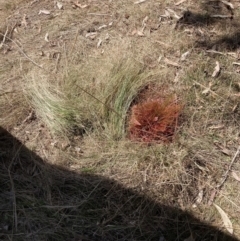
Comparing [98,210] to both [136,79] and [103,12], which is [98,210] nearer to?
[136,79]

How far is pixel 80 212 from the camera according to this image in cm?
296

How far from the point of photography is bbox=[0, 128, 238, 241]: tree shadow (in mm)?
2852

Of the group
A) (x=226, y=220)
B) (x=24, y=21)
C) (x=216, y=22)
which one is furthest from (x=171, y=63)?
(x=24, y=21)

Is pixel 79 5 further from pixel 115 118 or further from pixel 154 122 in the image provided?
pixel 154 122

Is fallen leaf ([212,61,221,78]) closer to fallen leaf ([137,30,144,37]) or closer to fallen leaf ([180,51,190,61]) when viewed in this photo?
fallen leaf ([180,51,190,61])

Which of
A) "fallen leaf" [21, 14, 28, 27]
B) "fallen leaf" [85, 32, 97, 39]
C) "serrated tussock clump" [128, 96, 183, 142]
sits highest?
"fallen leaf" [21, 14, 28, 27]

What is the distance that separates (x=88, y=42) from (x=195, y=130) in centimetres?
139

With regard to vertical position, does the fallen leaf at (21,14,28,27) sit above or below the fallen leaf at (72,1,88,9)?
above

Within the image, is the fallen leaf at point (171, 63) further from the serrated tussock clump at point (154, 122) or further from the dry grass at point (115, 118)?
the serrated tussock clump at point (154, 122)

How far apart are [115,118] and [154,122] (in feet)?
1.01

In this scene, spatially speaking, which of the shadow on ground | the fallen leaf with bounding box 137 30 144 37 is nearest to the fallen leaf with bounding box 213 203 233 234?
the shadow on ground

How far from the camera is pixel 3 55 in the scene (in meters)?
4.11

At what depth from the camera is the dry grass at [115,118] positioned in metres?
2.94

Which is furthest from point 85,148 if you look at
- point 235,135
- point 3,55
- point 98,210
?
point 3,55
